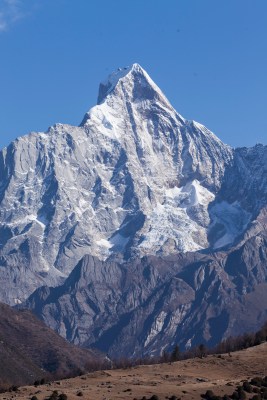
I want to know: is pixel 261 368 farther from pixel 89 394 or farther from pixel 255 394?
pixel 89 394

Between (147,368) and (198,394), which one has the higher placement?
(147,368)

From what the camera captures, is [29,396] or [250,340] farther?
[250,340]

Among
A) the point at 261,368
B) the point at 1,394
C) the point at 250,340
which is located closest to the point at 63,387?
the point at 1,394

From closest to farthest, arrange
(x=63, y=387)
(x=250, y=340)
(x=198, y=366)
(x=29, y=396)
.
Answer: (x=29, y=396) → (x=63, y=387) → (x=198, y=366) → (x=250, y=340)

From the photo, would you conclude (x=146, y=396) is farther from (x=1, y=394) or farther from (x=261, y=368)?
(x=261, y=368)

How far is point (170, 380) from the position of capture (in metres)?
137

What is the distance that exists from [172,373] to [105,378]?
31.9 ft

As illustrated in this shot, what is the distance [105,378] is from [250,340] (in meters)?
61.1

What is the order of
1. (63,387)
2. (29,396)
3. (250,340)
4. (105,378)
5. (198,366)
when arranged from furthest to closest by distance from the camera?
(250,340)
(198,366)
(105,378)
(63,387)
(29,396)

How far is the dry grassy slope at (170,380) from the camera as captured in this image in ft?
404

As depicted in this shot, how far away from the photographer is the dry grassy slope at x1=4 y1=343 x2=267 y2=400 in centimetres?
12325

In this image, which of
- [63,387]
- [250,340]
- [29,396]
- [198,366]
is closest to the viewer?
[29,396]

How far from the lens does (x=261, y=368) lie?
485 ft

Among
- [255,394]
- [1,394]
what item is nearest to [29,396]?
[1,394]
